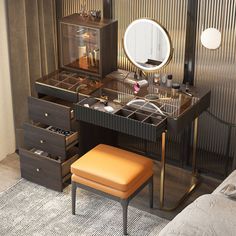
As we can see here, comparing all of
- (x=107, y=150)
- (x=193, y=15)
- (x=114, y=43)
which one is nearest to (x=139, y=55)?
(x=114, y=43)

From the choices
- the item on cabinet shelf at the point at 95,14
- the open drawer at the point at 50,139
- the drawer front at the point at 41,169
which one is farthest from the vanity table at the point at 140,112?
the item on cabinet shelf at the point at 95,14

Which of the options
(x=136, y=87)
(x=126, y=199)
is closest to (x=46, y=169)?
(x=126, y=199)

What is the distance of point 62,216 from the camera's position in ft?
12.0

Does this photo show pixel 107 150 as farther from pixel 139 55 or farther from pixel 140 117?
pixel 139 55

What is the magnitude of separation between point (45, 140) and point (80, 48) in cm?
79

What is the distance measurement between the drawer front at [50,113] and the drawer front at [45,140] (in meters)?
0.08

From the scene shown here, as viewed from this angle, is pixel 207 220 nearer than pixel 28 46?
Yes

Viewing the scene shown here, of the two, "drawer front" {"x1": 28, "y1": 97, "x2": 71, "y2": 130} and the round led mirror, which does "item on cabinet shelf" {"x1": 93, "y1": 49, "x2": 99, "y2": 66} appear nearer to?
the round led mirror

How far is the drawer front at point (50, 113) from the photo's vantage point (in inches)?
149

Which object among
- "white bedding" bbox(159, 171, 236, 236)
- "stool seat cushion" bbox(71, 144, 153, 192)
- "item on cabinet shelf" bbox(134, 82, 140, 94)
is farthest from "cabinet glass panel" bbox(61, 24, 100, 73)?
"white bedding" bbox(159, 171, 236, 236)

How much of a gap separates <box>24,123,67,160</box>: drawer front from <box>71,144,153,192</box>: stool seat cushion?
0.92 ft

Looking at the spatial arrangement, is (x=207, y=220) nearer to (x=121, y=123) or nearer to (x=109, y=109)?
(x=121, y=123)

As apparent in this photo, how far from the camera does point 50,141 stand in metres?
3.86

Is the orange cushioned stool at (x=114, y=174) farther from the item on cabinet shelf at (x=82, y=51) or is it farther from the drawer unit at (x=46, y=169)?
the item on cabinet shelf at (x=82, y=51)
